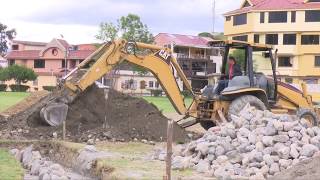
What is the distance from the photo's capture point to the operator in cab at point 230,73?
58.6 ft

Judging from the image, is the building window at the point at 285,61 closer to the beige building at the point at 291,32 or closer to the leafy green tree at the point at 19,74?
the beige building at the point at 291,32

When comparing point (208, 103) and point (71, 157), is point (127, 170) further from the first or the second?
point (208, 103)

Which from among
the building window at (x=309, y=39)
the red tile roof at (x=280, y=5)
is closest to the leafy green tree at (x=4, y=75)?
the red tile roof at (x=280, y=5)

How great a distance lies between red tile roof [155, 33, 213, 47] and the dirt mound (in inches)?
2475

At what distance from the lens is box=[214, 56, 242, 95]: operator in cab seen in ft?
58.6

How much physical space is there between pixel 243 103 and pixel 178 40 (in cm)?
6838

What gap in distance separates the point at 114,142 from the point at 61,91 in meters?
2.69

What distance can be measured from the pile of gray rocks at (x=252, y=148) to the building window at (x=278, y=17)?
58.7m

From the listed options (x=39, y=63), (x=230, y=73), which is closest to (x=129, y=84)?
(x=39, y=63)

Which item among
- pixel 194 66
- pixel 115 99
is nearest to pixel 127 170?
pixel 115 99

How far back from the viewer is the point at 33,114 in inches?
738

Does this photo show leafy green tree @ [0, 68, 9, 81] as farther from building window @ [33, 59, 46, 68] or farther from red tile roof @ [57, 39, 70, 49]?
A: building window @ [33, 59, 46, 68]

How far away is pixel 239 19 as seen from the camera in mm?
75625

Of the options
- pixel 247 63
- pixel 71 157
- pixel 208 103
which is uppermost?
pixel 247 63
